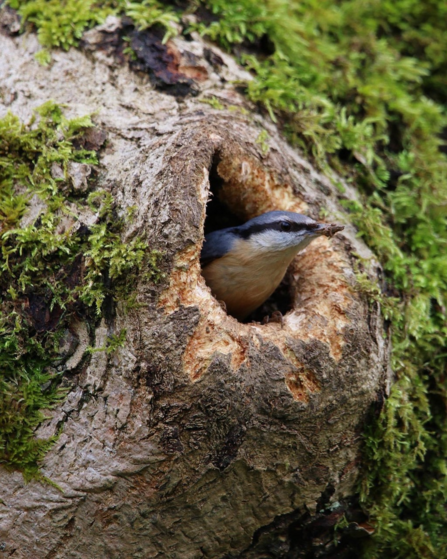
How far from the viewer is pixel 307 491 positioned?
265 cm

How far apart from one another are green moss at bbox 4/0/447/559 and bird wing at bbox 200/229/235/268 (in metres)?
0.67

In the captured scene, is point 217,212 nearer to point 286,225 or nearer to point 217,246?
point 217,246

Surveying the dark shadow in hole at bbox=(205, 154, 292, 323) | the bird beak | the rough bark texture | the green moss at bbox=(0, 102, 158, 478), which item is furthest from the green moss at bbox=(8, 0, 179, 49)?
the bird beak

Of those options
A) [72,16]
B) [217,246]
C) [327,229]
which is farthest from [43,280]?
[72,16]

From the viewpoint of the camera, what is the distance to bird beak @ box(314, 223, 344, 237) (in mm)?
2816

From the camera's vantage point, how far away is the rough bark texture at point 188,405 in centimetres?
237

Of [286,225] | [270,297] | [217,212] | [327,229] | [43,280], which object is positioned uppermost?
[327,229]

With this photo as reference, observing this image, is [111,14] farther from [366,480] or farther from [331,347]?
[366,480]

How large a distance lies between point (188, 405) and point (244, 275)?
109 cm

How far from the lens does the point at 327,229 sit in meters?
2.82

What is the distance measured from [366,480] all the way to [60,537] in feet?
4.63

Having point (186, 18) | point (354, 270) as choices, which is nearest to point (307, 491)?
point (354, 270)

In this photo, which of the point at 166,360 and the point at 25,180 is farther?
the point at 25,180

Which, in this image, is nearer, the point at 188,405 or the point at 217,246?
the point at 188,405
